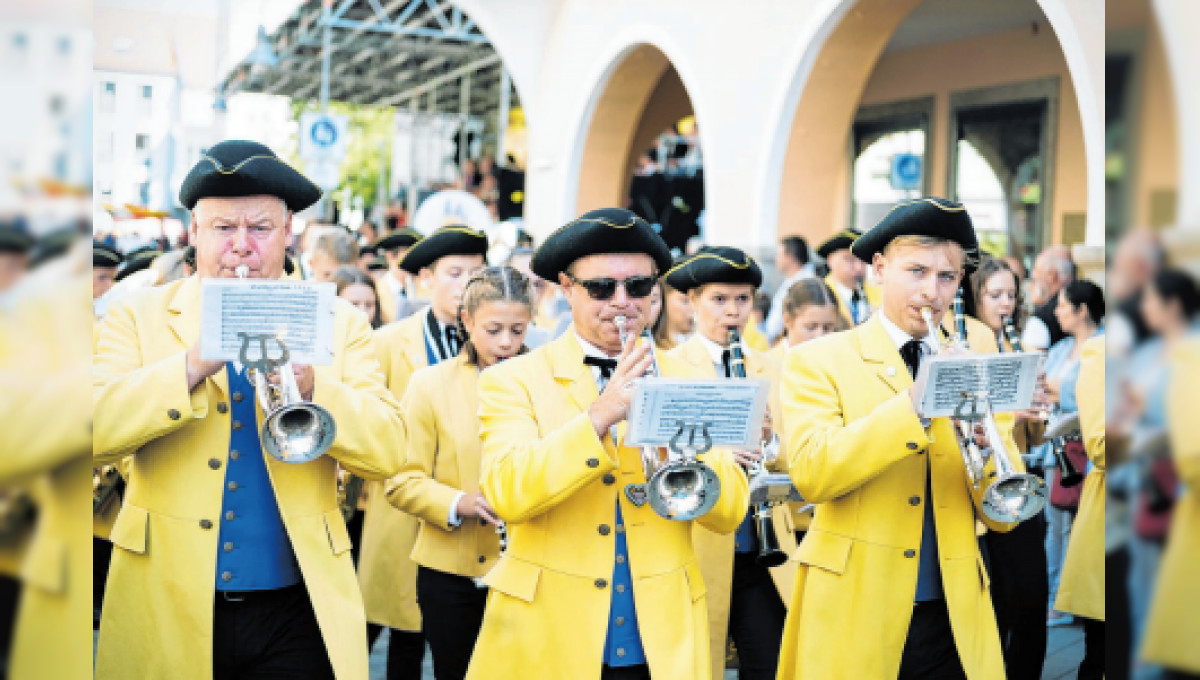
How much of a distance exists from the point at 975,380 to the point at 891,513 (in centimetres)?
56

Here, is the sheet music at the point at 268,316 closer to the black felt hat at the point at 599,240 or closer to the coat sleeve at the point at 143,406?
the coat sleeve at the point at 143,406

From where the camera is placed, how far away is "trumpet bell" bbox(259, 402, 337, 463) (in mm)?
3295

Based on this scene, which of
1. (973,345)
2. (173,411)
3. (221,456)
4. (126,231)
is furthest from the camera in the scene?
(126,231)

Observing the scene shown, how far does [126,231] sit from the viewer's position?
22.6m

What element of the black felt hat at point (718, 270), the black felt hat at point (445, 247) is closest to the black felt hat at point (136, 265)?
the black felt hat at point (445, 247)

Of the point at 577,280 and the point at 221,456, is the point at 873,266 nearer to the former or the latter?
the point at 577,280

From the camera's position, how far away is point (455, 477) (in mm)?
5078

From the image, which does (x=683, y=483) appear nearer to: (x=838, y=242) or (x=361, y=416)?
(x=361, y=416)

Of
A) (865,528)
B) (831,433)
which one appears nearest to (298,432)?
(831,433)

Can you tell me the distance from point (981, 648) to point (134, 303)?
2.65m

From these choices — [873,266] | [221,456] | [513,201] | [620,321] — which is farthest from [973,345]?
[513,201]

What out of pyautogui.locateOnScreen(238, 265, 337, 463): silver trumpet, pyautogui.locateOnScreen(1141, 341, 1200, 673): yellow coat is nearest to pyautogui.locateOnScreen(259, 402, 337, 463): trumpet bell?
pyautogui.locateOnScreen(238, 265, 337, 463): silver trumpet

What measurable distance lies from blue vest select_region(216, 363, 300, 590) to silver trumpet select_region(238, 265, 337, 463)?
245mm

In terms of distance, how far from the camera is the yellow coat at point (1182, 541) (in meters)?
0.83
